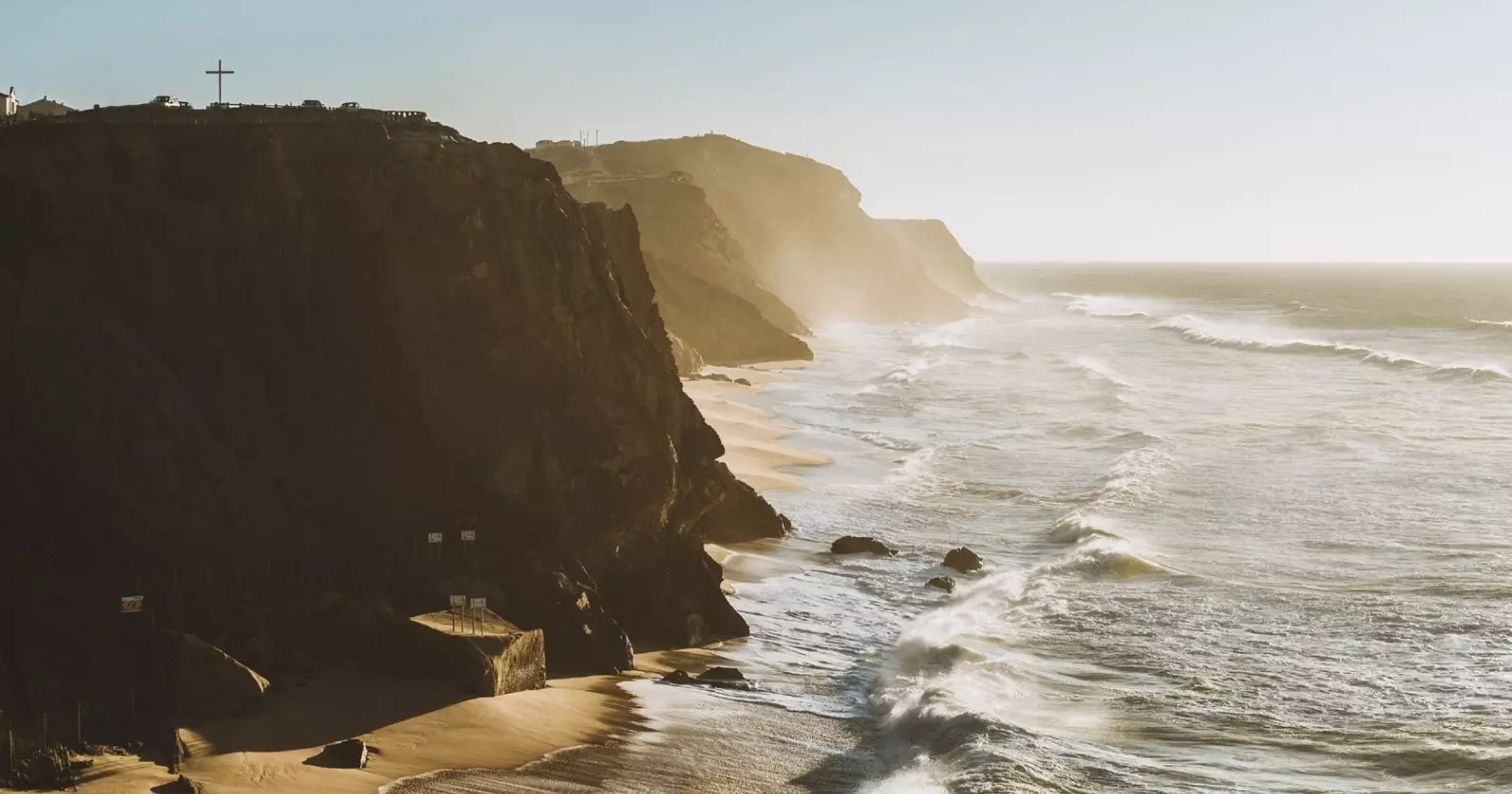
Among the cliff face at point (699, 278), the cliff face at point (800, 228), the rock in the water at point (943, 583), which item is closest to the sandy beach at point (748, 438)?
the cliff face at point (699, 278)

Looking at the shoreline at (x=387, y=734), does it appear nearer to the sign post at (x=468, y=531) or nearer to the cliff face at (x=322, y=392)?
the cliff face at (x=322, y=392)

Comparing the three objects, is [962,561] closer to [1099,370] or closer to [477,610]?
[477,610]

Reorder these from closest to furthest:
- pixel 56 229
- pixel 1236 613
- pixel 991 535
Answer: pixel 56 229 < pixel 1236 613 < pixel 991 535

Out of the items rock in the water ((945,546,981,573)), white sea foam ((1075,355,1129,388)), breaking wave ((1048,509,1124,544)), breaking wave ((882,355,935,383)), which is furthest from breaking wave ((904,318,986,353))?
rock in the water ((945,546,981,573))

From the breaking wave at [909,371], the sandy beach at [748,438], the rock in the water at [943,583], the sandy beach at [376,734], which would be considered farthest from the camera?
the breaking wave at [909,371]

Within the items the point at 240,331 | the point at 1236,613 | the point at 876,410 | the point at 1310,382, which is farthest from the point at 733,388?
the point at 240,331

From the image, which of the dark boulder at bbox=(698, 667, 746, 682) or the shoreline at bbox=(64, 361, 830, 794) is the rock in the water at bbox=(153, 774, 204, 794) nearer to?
the shoreline at bbox=(64, 361, 830, 794)

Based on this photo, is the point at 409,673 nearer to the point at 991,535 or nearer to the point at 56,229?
the point at 56,229

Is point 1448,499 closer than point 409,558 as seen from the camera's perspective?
No

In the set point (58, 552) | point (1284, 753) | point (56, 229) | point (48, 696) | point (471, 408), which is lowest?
point (1284, 753)
